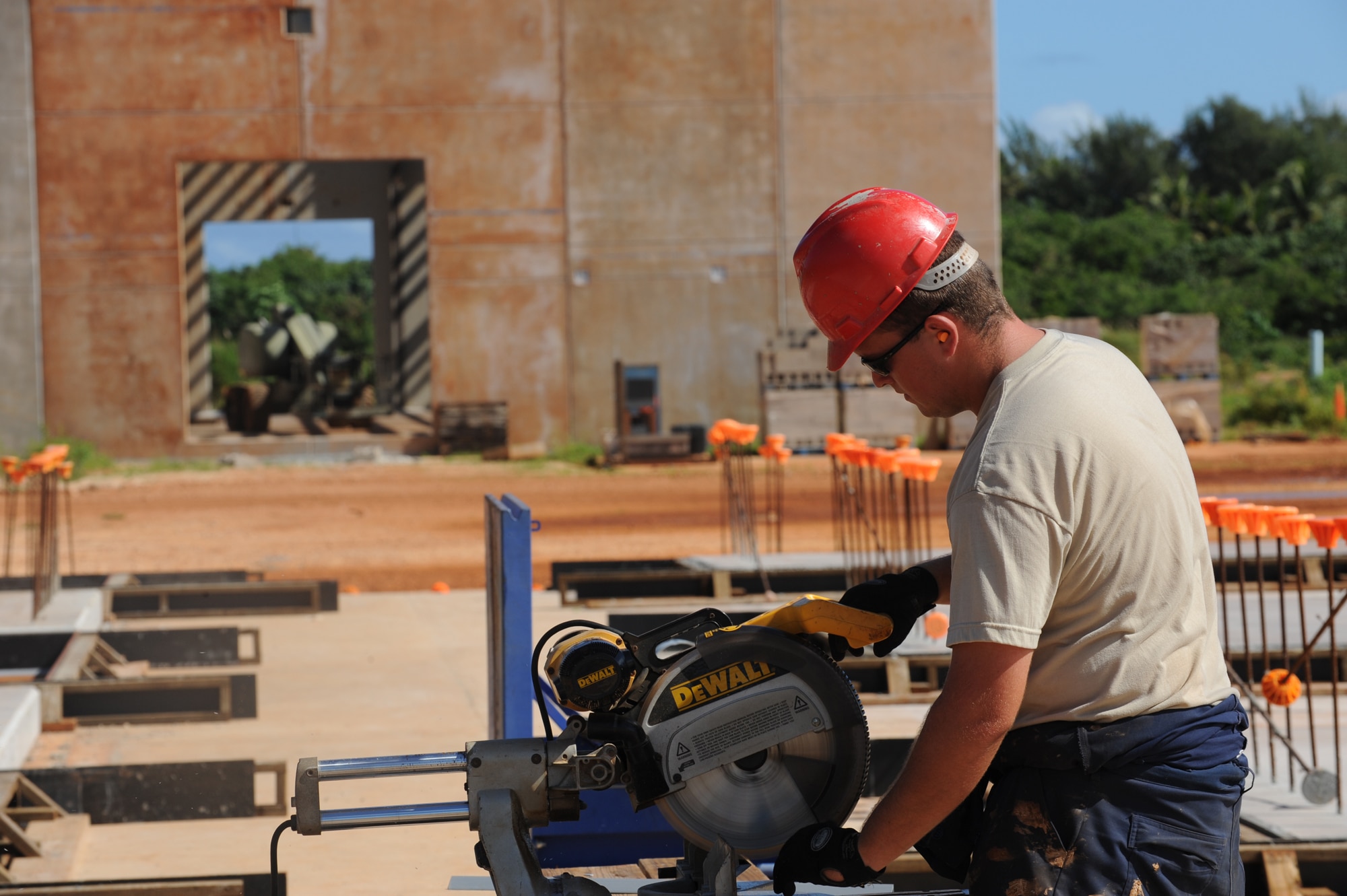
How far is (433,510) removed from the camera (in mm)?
16719

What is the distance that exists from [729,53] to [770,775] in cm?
2216

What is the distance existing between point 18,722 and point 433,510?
415 inches

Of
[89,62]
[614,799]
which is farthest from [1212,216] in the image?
[614,799]

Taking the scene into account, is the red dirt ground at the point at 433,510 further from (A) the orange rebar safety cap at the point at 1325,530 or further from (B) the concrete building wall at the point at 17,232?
(A) the orange rebar safety cap at the point at 1325,530

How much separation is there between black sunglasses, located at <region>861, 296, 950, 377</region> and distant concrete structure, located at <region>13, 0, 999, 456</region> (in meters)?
21.2

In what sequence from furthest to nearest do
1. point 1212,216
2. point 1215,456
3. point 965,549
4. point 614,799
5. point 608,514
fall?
point 1212,216, point 1215,456, point 608,514, point 614,799, point 965,549

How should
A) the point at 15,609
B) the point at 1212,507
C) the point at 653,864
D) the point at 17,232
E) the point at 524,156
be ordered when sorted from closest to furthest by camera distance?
the point at 653,864, the point at 1212,507, the point at 15,609, the point at 17,232, the point at 524,156

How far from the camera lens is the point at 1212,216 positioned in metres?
50.3

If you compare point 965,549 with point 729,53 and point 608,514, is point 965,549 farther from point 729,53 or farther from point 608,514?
point 729,53

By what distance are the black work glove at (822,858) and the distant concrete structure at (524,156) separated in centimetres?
2142

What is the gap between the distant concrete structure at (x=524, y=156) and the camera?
22.5m

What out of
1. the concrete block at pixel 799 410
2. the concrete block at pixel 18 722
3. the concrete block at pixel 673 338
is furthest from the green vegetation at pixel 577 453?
the concrete block at pixel 18 722

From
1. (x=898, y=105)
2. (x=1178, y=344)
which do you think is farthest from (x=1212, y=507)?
(x=898, y=105)

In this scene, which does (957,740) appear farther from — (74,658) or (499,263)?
(499,263)
